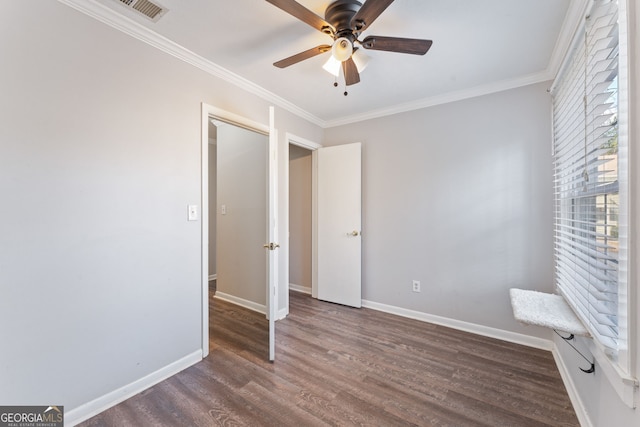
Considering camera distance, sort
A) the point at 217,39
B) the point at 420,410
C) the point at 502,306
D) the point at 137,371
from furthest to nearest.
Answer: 1. the point at 502,306
2. the point at 217,39
3. the point at 137,371
4. the point at 420,410

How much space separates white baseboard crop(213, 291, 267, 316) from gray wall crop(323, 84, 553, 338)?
132cm

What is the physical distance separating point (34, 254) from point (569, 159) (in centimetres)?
331

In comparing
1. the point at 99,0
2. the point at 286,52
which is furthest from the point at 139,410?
the point at 286,52

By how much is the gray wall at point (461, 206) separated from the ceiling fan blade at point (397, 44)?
141 cm

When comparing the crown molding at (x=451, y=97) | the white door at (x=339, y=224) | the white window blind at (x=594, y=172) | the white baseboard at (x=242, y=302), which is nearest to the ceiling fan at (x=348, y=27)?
the white window blind at (x=594, y=172)

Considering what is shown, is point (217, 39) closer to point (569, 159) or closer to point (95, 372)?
point (95, 372)

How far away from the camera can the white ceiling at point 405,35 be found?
1.59m

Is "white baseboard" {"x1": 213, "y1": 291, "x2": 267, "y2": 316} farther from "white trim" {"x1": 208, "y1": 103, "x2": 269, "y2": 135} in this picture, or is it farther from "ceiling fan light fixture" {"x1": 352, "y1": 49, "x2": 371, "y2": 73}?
"ceiling fan light fixture" {"x1": 352, "y1": 49, "x2": 371, "y2": 73}

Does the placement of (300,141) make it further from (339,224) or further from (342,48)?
(342,48)

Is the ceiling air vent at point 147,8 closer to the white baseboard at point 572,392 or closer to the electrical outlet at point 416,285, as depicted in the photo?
the electrical outlet at point 416,285

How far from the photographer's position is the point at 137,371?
177 centimetres

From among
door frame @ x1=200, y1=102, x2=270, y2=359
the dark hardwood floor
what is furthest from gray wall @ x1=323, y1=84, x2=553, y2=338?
door frame @ x1=200, y1=102, x2=270, y2=359

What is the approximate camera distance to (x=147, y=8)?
1.59m
